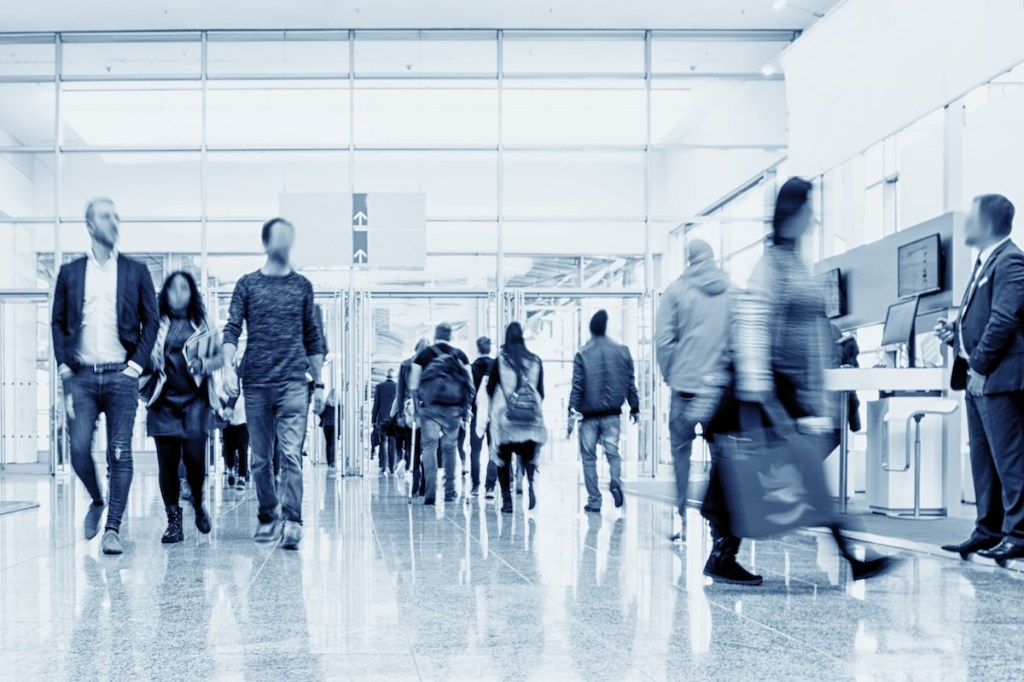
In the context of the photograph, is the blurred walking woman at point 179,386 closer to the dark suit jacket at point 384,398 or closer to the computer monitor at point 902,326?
the computer monitor at point 902,326

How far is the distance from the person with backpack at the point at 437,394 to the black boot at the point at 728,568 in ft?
15.8

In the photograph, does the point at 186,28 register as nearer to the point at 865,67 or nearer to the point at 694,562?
the point at 865,67

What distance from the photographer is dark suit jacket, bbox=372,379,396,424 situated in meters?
15.4

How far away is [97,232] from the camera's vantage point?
554 cm

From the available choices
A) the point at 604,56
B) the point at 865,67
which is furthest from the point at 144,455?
the point at 865,67

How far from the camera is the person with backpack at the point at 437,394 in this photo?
9.20 m

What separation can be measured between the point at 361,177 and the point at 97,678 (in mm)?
13056

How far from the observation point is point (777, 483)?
4223 mm

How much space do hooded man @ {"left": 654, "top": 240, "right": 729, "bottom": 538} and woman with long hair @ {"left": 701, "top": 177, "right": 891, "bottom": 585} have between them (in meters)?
0.14

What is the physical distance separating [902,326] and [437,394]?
12.0ft

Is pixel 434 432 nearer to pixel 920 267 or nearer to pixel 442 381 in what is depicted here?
pixel 442 381

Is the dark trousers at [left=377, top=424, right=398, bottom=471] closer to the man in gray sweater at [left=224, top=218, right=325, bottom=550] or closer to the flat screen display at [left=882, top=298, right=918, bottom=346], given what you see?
the flat screen display at [left=882, top=298, right=918, bottom=346]

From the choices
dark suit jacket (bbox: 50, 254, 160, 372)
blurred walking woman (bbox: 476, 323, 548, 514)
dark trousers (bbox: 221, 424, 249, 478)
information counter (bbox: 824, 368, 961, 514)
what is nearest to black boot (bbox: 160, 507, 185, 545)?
dark suit jacket (bbox: 50, 254, 160, 372)

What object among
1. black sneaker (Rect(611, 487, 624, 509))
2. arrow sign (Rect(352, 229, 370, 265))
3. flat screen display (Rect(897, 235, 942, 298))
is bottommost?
black sneaker (Rect(611, 487, 624, 509))
